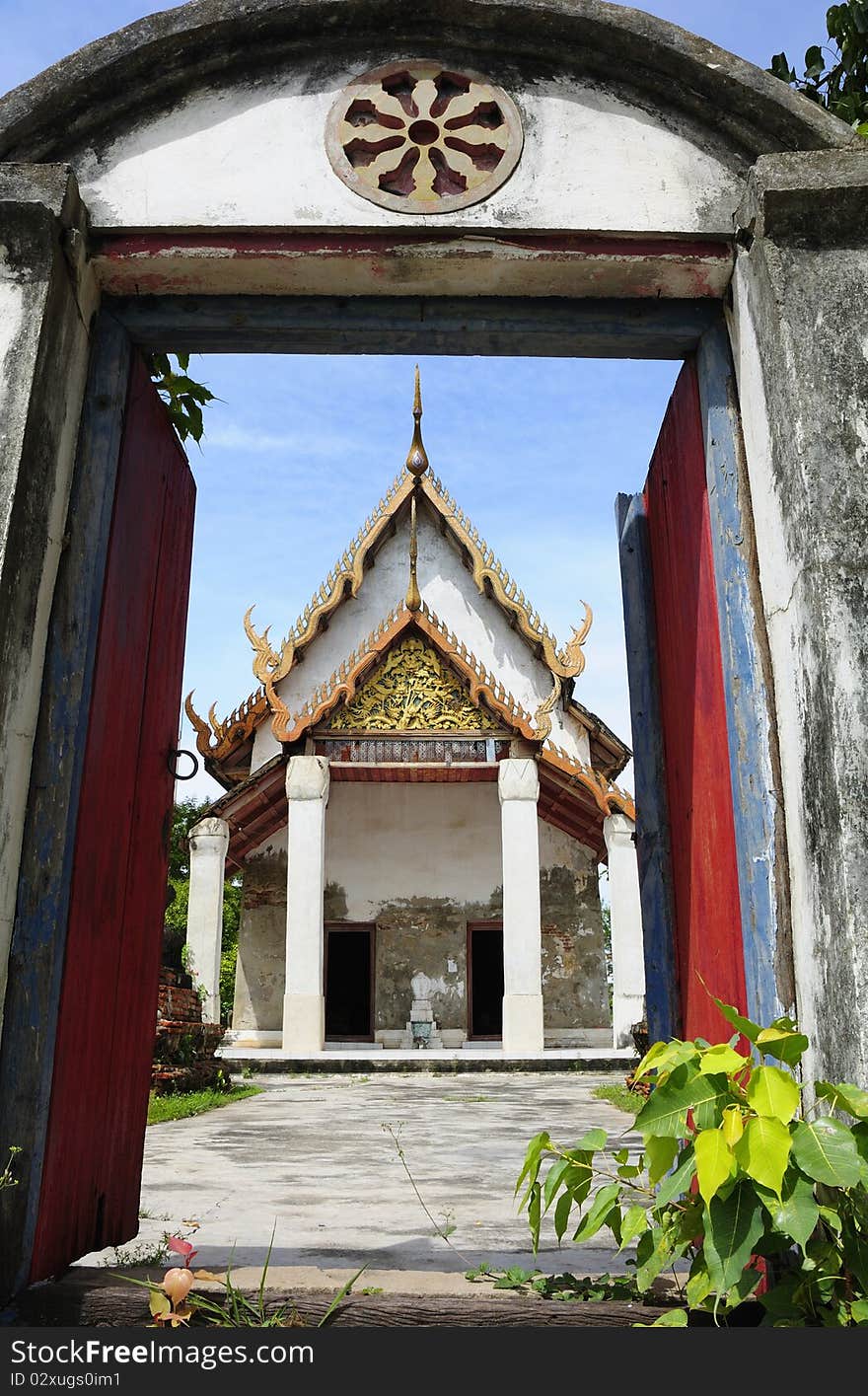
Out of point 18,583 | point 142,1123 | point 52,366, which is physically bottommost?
point 142,1123

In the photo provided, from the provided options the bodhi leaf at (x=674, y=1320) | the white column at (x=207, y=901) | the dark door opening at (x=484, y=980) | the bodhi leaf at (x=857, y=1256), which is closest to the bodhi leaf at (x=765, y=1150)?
the bodhi leaf at (x=857, y=1256)

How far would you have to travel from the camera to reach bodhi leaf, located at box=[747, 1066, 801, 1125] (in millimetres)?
1660

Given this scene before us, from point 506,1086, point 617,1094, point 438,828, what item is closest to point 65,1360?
point 617,1094

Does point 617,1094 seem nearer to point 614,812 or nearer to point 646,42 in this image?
point 614,812

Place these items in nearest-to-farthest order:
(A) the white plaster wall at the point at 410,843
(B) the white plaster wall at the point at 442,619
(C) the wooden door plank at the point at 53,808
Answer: (C) the wooden door plank at the point at 53,808 < (B) the white plaster wall at the point at 442,619 < (A) the white plaster wall at the point at 410,843

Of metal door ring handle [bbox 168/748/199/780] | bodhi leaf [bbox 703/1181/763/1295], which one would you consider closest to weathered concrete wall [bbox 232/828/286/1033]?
metal door ring handle [bbox 168/748/199/780]

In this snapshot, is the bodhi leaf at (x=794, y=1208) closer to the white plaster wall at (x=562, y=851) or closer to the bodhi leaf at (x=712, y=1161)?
the bodhi leaf at (x=712, y=1161)

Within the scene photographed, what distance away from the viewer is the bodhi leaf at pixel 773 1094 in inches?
65.4

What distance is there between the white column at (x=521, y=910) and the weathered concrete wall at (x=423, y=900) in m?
3.19

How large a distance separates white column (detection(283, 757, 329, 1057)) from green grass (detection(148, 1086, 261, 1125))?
182cm

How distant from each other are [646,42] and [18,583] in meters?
1.88

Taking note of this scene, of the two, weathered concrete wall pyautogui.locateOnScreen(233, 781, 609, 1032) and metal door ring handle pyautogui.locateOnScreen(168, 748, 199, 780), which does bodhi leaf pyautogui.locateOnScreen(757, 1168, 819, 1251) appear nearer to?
metal door ring handle pyautogui.locateOnScreen(168, 748, 199, 780)

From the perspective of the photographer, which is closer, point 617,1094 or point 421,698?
point 617,1094

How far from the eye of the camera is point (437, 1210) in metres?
3.78
